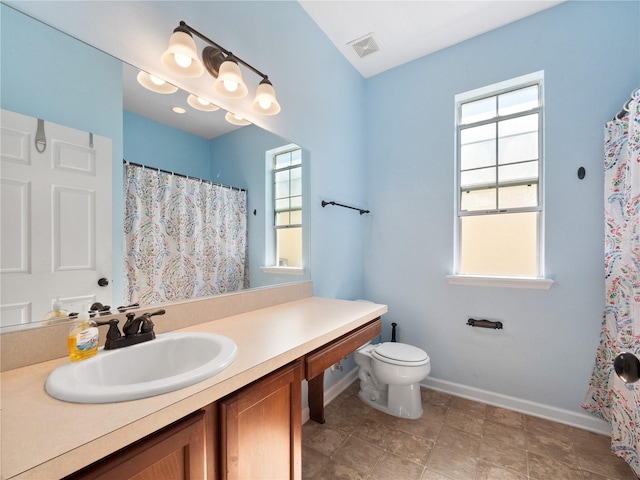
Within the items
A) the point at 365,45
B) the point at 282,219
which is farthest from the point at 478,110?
the point at 282,219

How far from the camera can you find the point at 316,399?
1.89 m

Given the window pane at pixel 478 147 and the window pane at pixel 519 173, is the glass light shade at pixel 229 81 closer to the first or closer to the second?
the window pane at pixel 478 147

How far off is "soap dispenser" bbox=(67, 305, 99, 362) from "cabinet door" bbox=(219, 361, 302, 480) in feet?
1.46

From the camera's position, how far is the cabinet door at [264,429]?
2.52 ft

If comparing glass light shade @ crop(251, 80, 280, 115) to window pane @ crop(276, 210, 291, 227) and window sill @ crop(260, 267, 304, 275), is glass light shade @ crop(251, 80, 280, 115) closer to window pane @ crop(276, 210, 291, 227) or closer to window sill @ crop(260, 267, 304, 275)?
window pane @ crop(276, 210, 291, 227)

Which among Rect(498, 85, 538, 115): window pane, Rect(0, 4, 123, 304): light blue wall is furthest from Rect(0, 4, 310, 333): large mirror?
Rect(498, 85, 538, 115): window pane

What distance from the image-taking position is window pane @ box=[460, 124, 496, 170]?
85.5 inches

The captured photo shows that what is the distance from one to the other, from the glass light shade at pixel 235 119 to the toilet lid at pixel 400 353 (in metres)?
1.77

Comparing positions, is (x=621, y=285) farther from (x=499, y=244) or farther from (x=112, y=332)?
(x=112, y=332)

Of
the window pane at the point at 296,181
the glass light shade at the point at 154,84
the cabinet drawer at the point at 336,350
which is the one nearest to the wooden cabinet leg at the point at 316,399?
the cabinet drawer at the point at 336,350

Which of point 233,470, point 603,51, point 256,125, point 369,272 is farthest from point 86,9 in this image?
point 603,51

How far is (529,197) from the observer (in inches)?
79.0

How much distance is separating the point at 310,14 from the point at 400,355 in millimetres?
2545

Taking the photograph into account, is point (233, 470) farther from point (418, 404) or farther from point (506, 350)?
point (506, 350)
